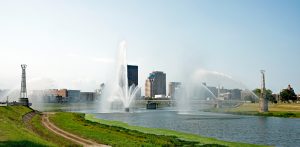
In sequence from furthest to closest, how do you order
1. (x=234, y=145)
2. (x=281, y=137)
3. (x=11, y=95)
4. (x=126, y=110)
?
(x=11, y=95) < (x=126, y=110) < (x=281, y=137) < (x=234, y=145)

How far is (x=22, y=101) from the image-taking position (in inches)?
4478

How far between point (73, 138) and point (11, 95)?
12655 centimetres

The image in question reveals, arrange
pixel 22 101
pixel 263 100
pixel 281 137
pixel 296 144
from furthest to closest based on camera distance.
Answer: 1. pixel 263 100
2. pixel 22 101
3. pixel 281 137
4. pixel 296 144

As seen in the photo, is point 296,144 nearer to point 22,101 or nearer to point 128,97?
point 22,101

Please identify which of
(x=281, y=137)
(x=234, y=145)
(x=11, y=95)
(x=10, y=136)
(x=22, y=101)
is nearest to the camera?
(x=10, y=136)

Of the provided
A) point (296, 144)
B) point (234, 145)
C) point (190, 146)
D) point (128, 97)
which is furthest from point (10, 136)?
point (128, 97)

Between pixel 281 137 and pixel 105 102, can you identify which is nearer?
pixel 281 137

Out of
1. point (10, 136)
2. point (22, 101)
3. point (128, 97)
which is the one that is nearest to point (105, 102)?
point (128, 97)

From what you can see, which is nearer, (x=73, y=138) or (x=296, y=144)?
(x=73, y=138)

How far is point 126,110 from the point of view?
5595 inches

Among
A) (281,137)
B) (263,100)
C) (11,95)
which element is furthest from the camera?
(11,95)

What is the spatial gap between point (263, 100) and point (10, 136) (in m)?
102

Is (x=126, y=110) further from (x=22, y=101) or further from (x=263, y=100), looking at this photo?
(x=263, y=100)

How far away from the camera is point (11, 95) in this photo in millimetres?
158250
